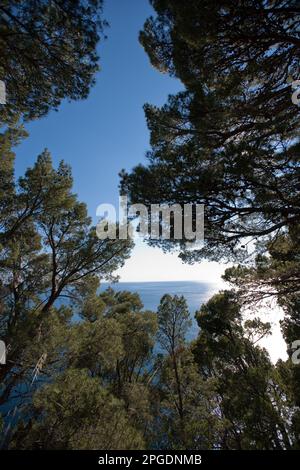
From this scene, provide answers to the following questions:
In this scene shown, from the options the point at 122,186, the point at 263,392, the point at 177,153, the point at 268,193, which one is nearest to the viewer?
the point at 268,193

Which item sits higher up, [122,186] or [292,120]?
[292,120]

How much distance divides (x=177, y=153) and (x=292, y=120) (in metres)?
2.98

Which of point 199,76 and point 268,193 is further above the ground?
point 199,76

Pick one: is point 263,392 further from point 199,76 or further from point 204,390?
point 199,76

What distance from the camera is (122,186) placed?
18.5 feet

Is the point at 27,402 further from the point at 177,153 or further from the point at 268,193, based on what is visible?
the point at 268,193

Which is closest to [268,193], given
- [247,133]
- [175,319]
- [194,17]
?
[247,133]

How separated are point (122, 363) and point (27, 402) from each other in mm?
10814

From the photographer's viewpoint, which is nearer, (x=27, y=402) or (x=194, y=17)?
(x=194, y=17)

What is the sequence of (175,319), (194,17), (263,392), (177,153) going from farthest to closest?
(175,319), (263,392), (177,153), (194,17)

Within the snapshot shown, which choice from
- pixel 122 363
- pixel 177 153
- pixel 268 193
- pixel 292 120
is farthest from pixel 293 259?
pixel 122 363

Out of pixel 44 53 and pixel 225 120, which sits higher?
pixel 44 53

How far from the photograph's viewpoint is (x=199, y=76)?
5434 mm
